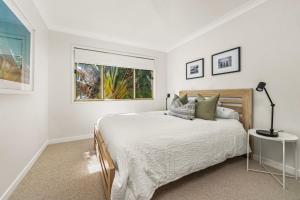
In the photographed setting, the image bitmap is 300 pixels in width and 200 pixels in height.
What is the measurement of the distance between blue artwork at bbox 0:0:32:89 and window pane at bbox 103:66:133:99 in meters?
1.84

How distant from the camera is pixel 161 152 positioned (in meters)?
1.37

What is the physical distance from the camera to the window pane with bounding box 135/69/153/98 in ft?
13.5

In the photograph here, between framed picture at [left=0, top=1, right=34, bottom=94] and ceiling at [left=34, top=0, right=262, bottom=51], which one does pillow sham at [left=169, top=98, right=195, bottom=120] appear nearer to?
ceiling at [left=34, top=0, right=262, bottom=51]

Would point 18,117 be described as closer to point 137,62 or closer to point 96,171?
point 96,171

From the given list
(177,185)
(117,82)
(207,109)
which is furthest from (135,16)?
(177,185)

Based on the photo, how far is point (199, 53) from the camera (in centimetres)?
322

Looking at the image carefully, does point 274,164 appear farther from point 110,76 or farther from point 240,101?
point 110,76

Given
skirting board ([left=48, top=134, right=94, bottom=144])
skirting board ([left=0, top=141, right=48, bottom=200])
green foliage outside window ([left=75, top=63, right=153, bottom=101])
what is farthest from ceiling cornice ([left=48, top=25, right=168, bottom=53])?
skirting board ([left=0, top=141, right=48, bottom=200])

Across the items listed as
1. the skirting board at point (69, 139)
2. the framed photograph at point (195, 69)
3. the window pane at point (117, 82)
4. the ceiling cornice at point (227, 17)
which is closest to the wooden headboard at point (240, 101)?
the framed photograph at point (195, 69)

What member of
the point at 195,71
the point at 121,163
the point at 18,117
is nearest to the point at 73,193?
the point at 121,163

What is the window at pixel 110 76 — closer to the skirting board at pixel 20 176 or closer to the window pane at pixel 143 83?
the window pane at pixel 143 83

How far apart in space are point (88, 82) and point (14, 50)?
6.33 ft

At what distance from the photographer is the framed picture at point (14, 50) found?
4.30ft

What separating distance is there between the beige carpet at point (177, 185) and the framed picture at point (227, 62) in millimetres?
1586
